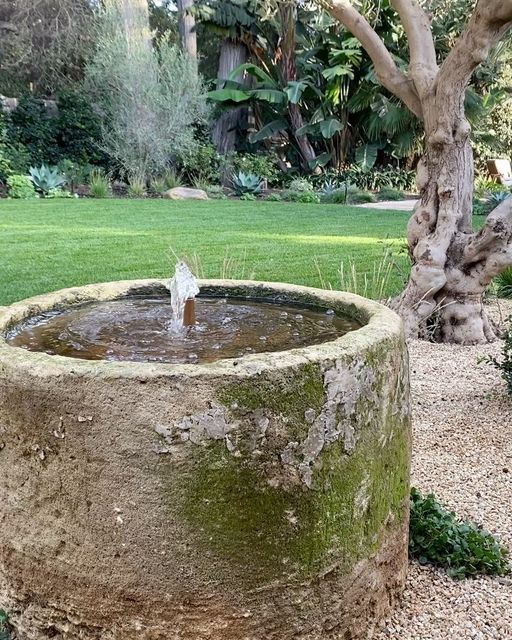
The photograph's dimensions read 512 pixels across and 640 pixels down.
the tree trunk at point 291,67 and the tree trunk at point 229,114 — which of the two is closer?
the tree trunk at point 291,67

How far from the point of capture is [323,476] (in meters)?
2.00

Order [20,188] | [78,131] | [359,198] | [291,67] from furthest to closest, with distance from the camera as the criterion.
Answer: [291,67]
[78,131]
[359,198]
[20,188]

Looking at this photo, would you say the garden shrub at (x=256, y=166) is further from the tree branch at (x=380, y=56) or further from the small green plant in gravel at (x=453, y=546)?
the small green plant in gravel at (x=453, y=546)

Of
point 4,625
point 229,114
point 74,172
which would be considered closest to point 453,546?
point 4,625

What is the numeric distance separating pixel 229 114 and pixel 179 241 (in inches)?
542

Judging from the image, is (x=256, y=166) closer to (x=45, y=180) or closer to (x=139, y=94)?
(x=139, y=94)

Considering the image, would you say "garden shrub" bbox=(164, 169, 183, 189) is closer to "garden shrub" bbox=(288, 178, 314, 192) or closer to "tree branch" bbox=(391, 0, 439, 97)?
"garden shrub" bbox=(288, 178, 314, 192)

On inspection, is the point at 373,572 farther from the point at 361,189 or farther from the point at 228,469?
the point at 361,189

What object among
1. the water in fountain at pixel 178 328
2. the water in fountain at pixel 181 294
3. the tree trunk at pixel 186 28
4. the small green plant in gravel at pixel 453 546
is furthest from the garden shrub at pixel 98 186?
the small green plant in gravel at pixel 453 546

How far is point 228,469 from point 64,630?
2.49 feet

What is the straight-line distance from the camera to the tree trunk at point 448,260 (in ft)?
19.3

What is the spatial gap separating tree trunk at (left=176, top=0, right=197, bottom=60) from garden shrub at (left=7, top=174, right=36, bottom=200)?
7.67 meters

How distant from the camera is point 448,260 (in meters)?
6.02

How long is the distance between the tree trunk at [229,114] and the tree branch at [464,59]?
1662 centimetres
